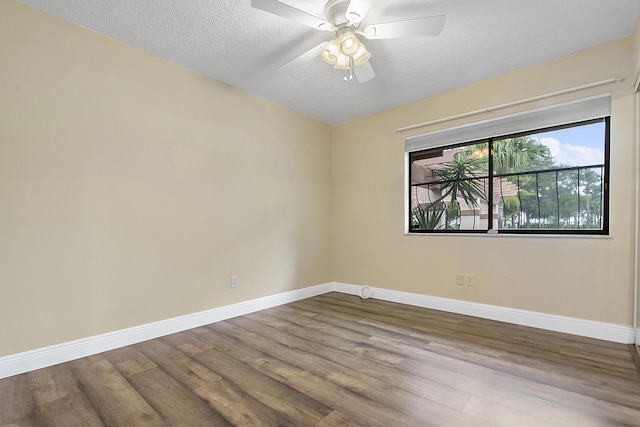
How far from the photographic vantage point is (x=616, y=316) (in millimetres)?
2334

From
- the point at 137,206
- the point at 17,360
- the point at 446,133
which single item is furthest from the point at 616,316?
the point at 17,360

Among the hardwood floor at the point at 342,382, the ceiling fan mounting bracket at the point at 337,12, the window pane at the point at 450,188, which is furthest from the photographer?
the window pane at the point at 450,188

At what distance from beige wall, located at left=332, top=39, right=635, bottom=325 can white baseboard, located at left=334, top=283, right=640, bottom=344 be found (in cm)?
6

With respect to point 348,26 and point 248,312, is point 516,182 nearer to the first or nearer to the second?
point 348,26

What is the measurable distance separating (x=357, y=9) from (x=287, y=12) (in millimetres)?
435

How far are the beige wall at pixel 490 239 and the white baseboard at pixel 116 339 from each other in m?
1.57

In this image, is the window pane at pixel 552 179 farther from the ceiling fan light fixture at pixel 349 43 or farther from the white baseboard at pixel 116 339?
the white baseboard at pixel 116 339

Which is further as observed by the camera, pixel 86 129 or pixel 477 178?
pixel 477 178

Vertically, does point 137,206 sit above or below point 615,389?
above

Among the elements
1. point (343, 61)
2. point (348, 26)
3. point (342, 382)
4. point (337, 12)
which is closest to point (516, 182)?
point (343, 61)

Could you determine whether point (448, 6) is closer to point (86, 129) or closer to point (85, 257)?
point (86, 129)

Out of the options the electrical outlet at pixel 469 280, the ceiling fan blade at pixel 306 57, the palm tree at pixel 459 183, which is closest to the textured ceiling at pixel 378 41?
the ceiling fan blade at pixel 306 57

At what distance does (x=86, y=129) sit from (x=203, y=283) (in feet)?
5.33

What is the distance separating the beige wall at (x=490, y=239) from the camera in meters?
2.34
